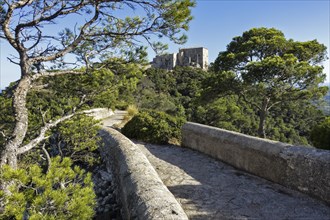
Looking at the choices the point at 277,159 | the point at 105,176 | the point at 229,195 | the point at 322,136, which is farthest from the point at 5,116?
the point at 322,136

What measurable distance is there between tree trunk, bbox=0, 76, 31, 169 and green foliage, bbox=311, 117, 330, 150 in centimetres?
735

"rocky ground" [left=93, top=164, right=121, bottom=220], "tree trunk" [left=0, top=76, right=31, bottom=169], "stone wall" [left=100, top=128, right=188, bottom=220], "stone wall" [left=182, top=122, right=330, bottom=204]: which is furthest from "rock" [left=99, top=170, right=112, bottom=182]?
"tree trunk" [left=0, top=76, right=31, bottom=169]

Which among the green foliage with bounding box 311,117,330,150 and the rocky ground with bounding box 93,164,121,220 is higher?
the green foliage with bounding box 311,117,330,150

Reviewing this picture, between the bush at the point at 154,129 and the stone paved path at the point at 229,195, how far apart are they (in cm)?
289

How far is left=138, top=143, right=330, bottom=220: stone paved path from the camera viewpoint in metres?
3.72

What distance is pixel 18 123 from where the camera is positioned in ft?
12.6

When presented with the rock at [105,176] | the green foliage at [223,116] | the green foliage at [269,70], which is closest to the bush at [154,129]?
the rock at [105,176]

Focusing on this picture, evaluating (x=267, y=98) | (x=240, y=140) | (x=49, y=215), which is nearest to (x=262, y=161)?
(x=240, y=140)

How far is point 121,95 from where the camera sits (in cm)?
570

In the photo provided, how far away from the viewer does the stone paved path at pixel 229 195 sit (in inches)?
146

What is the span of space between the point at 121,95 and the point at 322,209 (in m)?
4.07

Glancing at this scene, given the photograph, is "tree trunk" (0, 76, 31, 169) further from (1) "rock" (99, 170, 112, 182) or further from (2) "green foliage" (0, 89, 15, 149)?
(1) "rock" (99, 170, 112, 182)

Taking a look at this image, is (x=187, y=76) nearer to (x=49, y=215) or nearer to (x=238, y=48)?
(x=238, y=48)

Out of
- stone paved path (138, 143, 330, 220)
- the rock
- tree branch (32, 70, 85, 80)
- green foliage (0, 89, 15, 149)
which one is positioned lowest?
the rock
